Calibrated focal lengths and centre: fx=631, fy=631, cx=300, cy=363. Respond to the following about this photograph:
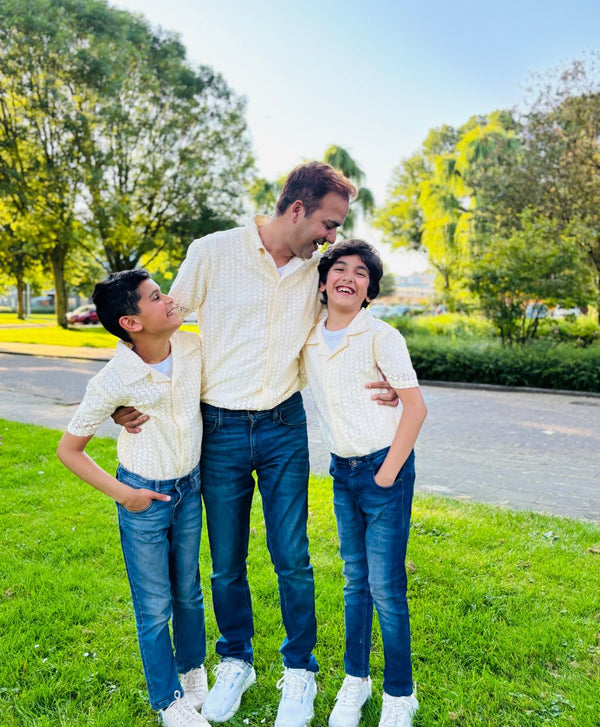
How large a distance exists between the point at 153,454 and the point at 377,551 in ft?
2.86

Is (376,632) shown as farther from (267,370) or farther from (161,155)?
(161,155)

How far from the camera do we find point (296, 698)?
94.8 inches

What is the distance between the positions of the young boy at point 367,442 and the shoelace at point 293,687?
144mm

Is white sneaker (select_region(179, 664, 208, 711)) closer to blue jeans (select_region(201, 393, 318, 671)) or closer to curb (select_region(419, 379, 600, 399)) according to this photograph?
blue jeans (select_region(201, 393, 318, 671))

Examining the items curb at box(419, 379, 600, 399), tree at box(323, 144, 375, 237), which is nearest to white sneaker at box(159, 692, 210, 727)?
curb at box(419, 379, 600, 399)

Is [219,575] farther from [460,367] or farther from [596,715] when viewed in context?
[460,367]

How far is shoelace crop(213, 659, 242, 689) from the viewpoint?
2510mm

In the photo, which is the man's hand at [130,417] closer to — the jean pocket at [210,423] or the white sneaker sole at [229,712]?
the jean pocket at [210,423]

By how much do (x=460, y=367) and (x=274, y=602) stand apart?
37.0ft

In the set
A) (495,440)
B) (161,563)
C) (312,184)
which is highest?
(312,184)

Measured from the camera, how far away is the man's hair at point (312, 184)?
7.49 feet

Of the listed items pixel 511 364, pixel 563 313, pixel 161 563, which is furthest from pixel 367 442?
pixel 563 313

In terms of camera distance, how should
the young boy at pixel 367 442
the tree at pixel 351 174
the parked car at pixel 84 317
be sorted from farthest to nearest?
the parked car at pixel 84 317 < the tree at pixel 351 174 < the young boy at pixel 367 442

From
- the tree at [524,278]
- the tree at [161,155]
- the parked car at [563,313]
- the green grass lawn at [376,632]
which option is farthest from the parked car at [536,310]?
the tree at [161,155]
